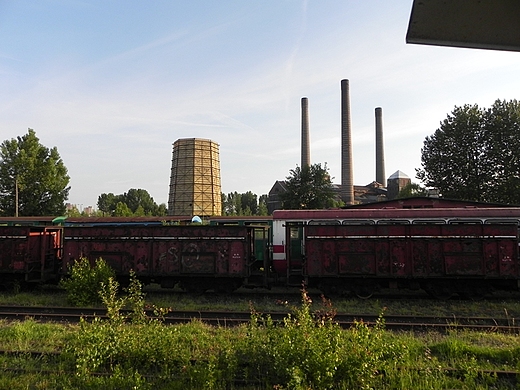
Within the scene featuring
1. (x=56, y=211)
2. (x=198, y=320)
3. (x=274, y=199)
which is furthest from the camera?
(x=274, y=199)

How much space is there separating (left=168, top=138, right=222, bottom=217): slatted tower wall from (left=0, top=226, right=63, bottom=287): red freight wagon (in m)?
36.0

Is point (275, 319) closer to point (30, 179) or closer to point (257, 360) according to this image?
point (257, 360)

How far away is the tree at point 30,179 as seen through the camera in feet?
133

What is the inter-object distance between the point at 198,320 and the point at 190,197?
138 feet

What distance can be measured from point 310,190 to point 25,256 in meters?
33.0

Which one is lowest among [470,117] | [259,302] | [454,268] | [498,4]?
[259,302]

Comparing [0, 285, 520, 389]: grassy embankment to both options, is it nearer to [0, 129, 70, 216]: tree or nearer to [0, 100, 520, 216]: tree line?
[0, 100, 520, 216]: tree line

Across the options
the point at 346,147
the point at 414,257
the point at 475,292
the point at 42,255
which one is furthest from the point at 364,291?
the point at 346,147

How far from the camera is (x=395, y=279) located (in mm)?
12359

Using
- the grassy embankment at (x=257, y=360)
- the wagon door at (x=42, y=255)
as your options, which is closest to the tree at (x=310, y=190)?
the wagon door at (x=42, y=255)

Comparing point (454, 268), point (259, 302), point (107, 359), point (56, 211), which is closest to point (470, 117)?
point (454, 268)

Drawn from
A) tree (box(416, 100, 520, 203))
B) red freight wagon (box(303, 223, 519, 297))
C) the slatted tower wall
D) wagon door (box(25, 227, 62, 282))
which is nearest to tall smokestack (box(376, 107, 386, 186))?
tree (box(416, 100, 520, 203))

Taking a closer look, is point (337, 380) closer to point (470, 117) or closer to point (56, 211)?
point (470, 117)

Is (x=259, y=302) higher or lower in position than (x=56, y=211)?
lower
